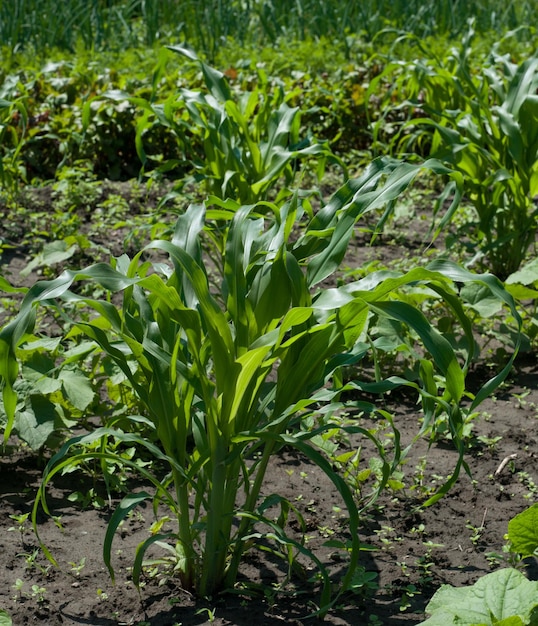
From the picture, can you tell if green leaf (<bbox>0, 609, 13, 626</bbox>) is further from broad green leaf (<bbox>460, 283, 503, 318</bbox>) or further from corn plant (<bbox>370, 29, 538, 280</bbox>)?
corn plant (<bbox>370, 29, 538, 280</bbox>)

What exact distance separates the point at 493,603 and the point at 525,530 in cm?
27

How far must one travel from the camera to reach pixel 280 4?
7.62 m

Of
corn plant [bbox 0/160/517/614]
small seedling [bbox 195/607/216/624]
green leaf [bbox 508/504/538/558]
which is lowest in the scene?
small seedling [bbox 195/607/216/624]

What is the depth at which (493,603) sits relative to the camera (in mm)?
1629

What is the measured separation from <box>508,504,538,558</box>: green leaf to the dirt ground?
244mm

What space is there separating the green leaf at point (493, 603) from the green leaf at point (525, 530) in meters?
0.20

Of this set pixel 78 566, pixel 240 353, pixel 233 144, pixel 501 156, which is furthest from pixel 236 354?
pixel 501 156

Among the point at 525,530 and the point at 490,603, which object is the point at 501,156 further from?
the point at 490,603

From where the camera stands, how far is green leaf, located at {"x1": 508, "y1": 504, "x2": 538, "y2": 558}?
1.83 meters

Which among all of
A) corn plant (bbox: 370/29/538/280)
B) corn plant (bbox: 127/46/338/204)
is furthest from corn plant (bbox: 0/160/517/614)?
corn plant (bbox: 370/29/538/280)

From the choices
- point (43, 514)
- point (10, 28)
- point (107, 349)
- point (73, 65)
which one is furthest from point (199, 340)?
point (10, 28)

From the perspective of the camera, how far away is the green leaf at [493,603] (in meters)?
1.59

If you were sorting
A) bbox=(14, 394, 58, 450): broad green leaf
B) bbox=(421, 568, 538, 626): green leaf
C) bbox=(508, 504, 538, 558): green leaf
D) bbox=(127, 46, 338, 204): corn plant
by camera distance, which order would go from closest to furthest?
bbox=(421, 568, 538, 626): green leaf, bbox=(508, 504, 538, 558): green leaf, bbox=(14, 394, 58, 450): broad green leaf, bbox=(127, 46, 338, 204): corn plant

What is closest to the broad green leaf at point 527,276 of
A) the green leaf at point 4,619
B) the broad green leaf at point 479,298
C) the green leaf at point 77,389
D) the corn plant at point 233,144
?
the broad green leaf at point 479,298
